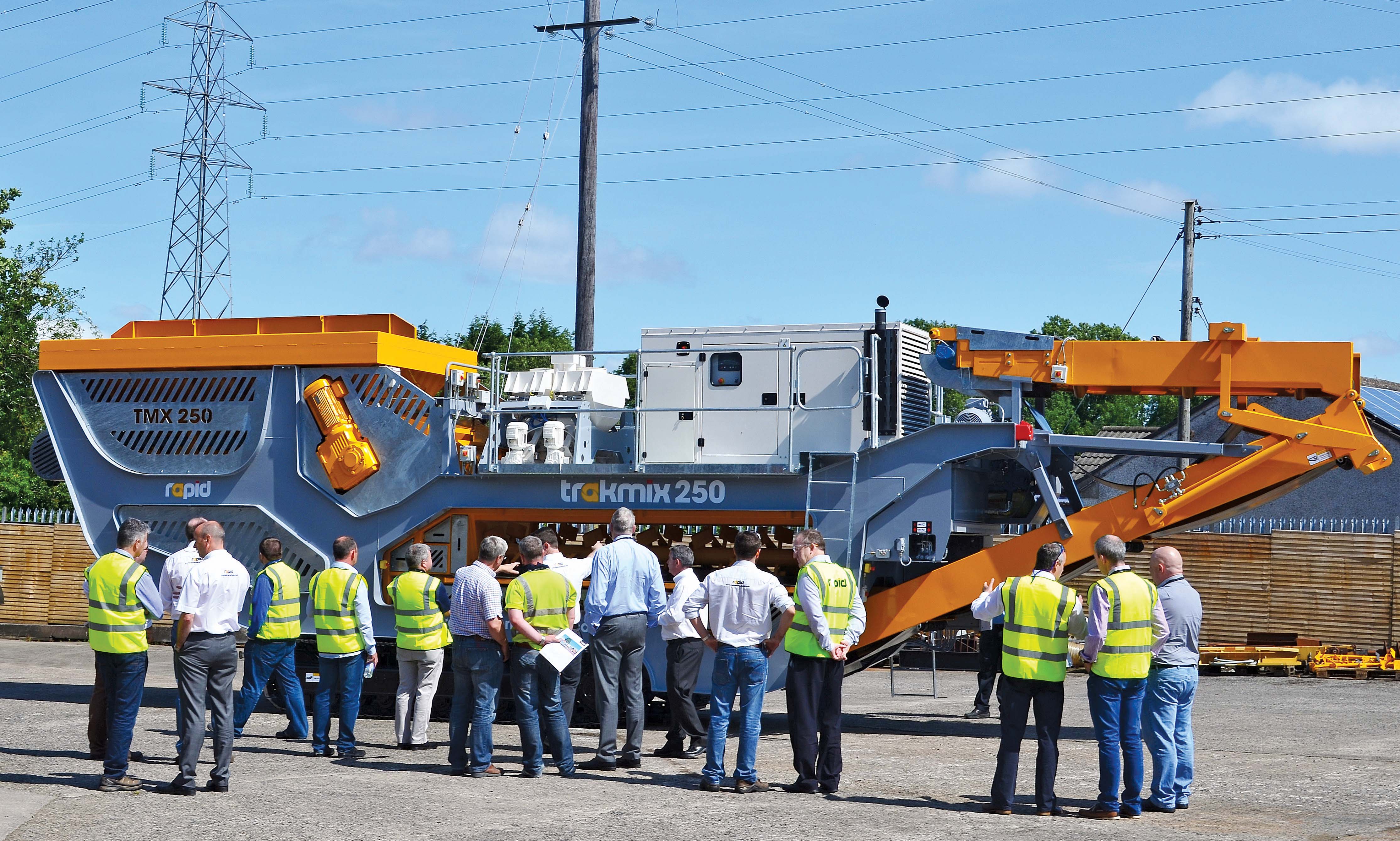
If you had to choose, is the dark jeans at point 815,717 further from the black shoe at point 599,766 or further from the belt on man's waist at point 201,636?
→ the belt on man's waist at point 201,636

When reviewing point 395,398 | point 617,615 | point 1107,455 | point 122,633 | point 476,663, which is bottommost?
point 476,663

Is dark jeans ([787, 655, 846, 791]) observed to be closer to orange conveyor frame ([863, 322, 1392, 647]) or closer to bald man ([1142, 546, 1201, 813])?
bald man ([1142, 546, 1201, 813])

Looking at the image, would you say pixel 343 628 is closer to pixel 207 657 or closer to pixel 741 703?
pixel 207 657

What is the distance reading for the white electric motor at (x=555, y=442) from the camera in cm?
1386

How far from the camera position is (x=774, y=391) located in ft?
A: 43.9

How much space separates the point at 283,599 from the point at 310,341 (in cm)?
350

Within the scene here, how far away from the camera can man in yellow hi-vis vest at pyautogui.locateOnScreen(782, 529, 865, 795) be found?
963cm

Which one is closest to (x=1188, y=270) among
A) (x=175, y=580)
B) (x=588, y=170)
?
(x=588, y=170)

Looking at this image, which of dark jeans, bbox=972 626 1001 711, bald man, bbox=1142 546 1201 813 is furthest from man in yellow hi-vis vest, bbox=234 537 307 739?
bald man, bbox=1142 546 1201 813

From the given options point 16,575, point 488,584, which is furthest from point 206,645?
point 16,575

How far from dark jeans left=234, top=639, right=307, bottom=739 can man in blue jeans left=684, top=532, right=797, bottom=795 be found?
427 cm

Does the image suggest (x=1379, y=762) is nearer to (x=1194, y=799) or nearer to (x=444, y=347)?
(x=1194, y=799)

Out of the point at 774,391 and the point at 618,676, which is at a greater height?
Result: the point at 774,391

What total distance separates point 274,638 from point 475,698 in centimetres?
256
